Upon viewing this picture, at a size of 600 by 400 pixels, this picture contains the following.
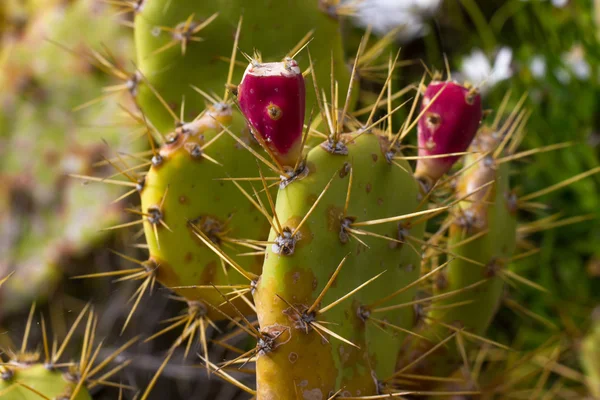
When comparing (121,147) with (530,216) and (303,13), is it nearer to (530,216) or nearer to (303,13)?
(303,13)

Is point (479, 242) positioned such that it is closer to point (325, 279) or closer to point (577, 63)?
point (325, 279)

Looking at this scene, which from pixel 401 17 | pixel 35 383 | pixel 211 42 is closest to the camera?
pixel 35 383

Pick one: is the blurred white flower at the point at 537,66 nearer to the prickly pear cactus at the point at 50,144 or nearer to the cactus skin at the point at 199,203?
the prickly pear cactus at the point at 50,144

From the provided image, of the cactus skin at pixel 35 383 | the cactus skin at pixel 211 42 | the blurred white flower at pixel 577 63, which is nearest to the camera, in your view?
the cactus skin at pixel 35 383

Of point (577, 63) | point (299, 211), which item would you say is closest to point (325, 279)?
point (299, 211)

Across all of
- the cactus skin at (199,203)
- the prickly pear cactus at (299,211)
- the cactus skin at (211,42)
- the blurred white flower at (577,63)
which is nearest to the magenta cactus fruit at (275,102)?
the prickly pear cactus at (299,211)
